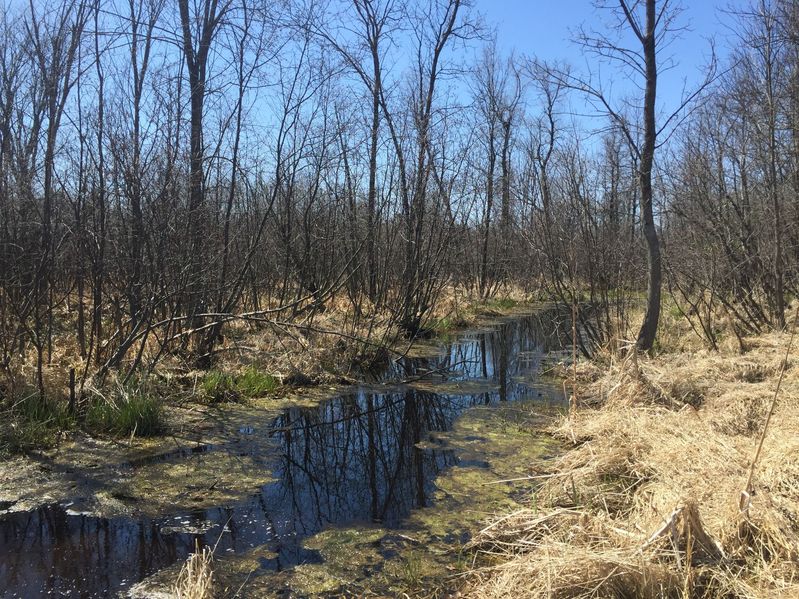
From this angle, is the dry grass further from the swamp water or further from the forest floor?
the forest floor

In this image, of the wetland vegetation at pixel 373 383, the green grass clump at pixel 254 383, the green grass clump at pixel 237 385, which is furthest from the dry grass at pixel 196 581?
the green grass clump at pixel 254 383

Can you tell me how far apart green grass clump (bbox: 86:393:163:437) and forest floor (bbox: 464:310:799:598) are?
3717 millimetres

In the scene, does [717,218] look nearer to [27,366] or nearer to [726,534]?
[726,534]

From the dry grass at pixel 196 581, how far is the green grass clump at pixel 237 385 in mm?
4031

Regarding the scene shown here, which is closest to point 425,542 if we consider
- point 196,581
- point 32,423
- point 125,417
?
point 196,581

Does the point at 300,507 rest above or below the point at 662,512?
below

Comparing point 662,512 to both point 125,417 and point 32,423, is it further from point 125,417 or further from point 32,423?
point 32,423

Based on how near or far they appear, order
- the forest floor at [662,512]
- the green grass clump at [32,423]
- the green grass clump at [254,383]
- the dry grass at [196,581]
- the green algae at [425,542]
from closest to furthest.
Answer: the forest floor at [662,512] → the dry grass at [196,581] → the green algae at [425,542] → the green grass clump at [32,423] → the green grass clump at [254,383]

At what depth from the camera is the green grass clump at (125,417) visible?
5.79 meters

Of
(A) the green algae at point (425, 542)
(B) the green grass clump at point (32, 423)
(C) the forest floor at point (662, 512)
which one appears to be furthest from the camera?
(B) the green grass clump at point (32, 423)

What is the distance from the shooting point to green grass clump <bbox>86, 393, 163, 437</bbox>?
19.0 feet

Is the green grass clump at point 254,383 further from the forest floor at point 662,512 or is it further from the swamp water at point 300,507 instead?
the forest floor at point 662,512

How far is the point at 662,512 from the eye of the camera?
3.38m

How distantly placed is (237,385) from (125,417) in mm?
1964
